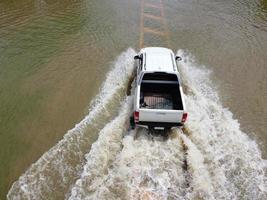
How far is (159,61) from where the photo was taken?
11430 millimetres

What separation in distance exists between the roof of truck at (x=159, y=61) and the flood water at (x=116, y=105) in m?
1.89

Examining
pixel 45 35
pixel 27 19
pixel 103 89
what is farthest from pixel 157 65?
pixel 27 19

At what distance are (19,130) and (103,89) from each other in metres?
4.12

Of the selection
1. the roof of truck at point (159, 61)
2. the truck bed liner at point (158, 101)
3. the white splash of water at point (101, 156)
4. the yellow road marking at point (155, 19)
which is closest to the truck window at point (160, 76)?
the roof of truck at point (159, 61)

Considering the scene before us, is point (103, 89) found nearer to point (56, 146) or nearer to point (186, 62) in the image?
point (56, 146)

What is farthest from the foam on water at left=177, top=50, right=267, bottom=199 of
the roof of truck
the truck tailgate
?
the roof of truck

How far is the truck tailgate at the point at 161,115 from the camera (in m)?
9.21

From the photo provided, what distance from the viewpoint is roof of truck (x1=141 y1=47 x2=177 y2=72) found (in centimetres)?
1085

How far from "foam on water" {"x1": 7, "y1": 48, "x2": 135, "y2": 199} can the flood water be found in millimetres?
35

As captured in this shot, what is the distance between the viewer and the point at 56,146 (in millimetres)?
9875

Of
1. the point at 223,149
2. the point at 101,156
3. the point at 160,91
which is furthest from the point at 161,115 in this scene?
the point at 223,149

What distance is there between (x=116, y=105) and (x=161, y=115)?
119 inches

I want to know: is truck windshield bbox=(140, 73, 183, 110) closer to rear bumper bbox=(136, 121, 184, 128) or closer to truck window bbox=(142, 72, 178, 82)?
truck window bbox=(142, 72, 178, 82)

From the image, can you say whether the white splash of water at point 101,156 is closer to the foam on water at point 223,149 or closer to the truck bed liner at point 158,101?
the truck bed liner at point 158,101
